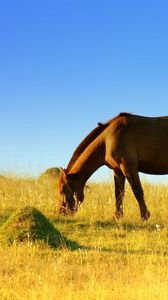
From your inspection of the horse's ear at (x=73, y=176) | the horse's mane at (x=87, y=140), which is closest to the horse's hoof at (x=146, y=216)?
the horse's ear at (x=73, y=176)

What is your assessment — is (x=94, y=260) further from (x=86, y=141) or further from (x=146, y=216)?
(x=86, y=141)

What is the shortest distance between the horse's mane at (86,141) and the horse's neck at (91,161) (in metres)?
0.35

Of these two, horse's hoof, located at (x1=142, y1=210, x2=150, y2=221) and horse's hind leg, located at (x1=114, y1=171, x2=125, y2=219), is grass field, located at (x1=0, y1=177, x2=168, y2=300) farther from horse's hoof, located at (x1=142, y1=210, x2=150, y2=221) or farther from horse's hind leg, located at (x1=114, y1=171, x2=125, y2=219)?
horse's hind leg, located at (x1=114, y1=171, x2=125, y2=219)

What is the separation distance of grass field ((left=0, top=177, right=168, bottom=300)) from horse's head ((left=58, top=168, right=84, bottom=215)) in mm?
259

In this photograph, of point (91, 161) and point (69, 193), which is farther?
point (91, 161)

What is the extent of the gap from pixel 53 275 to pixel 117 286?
1.00 meters

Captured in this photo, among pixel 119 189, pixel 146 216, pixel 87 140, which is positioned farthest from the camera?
pixel 87 140

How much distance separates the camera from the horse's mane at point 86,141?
14.5 metres

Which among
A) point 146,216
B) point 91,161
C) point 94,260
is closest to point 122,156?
point 91,161

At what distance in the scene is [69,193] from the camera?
1389cm

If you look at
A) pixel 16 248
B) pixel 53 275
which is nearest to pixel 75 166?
pixel 16 248

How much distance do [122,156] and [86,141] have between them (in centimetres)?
156

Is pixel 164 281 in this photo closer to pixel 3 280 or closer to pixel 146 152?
pixel 3 280

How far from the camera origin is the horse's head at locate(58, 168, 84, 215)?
45.2 ft
